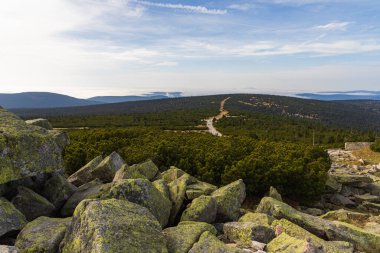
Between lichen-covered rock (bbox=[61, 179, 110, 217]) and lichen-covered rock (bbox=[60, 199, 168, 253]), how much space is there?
2.45 metres

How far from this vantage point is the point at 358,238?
11.0 metres

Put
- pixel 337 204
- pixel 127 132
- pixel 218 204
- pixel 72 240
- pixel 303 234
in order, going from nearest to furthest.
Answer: pixel 72 240 < pixel 303 234 < pixel 218 204 < pixel 337 204 < pixel 127 132

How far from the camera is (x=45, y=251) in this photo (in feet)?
26.7

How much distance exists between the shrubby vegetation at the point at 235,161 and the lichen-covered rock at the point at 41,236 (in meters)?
11.5

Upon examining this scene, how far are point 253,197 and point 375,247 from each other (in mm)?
8694

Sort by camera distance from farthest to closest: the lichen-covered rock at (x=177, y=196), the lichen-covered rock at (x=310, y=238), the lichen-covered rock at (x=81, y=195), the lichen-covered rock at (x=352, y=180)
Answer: the lichen-covered rock at (x=352, y=180)
the lichen-covered rock at (x=177, y=196)
the lichen-covered rock at (x=81, y=195)
the lichen-covered rock at (x=310, y=238)

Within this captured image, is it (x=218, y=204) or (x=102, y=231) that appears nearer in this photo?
(x=102, y=231)

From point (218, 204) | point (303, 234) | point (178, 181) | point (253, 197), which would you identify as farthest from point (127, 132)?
point (303, 234)

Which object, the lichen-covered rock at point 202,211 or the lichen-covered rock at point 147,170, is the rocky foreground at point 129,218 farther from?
the lichen-covered rock at point 147,170

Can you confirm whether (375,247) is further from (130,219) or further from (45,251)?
(45,251)

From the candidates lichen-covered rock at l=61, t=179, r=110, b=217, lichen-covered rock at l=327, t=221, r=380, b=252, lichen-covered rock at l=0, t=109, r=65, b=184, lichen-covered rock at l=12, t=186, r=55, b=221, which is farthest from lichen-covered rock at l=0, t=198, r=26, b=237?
lichen-covered rock at l=327, t=221, r=380, b=252

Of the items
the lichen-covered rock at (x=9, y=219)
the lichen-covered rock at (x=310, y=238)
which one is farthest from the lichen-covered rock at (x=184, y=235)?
the lichen-covered rock at (x=9, y=219)

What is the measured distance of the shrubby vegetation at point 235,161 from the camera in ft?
62.6

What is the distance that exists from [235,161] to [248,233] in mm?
10782
